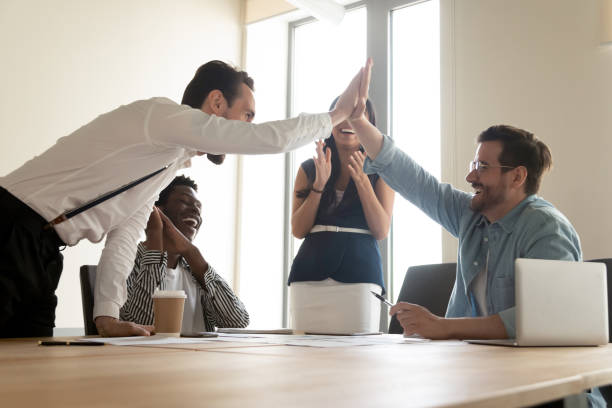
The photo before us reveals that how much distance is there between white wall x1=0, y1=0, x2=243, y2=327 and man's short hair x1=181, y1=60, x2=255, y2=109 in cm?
198

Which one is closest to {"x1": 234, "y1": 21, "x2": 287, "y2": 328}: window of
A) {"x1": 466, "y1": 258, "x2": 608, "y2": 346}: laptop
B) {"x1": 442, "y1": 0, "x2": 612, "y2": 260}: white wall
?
{"x1": 442, "y1": 0, "x2": 612, "y2": 260}: white wall

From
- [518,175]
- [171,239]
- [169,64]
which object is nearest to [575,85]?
[518,175]

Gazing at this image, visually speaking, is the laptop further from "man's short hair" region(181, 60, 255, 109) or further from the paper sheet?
"man's short hair" region(181, 60, 255, 109)

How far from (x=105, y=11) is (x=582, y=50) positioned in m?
3.19

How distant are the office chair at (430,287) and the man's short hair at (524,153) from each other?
1.92 ft

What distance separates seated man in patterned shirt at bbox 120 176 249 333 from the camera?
2223 mm

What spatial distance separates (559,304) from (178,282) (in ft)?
4.90

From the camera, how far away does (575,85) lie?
3.53 meters

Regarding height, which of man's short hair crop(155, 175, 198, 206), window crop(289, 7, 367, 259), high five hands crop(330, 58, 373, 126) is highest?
window crop(289, 7, 367, 259)

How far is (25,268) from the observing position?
4.43 ft

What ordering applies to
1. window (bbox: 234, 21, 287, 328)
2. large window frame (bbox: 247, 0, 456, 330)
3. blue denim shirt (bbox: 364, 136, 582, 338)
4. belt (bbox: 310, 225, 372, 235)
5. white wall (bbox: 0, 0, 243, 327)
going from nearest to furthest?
blue denim shirt (bbox: 364, 136, 582, 338), belt (bbox: 310, 225, 372, 235), white wall (bbox: 0, 0, 243, 327), large window frame (bbox: 247, 0, 456, 330), window (bbox: 234, 21, 287, 328)

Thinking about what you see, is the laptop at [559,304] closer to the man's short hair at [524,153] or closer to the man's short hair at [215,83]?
the man's short hair at [524,153]

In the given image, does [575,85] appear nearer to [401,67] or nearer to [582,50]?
[582,50]

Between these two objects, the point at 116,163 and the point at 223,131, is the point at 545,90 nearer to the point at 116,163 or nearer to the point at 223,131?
the point at 223,131
